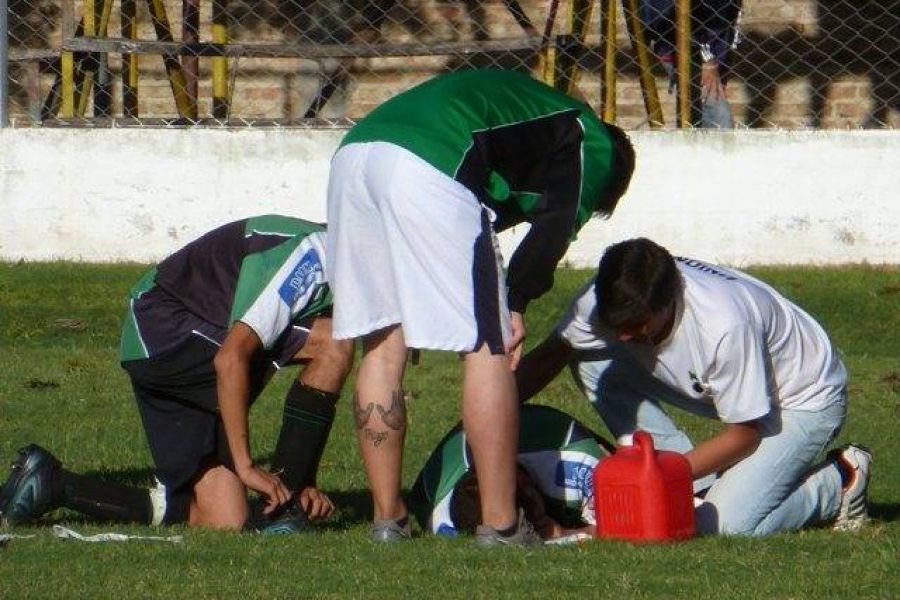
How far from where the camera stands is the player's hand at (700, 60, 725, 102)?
1093 cm

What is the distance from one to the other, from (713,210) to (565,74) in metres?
1.72

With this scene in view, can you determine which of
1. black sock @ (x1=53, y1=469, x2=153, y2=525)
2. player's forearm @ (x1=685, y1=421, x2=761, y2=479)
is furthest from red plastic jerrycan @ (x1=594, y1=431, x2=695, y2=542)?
black sock @ (x1=53, y1=469, x2=153, y2=525)

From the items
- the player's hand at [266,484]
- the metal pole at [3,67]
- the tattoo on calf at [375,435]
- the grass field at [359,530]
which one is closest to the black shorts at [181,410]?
the grass field at [359,530]

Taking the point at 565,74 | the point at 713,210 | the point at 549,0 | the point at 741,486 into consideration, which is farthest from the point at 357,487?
the point at 549,0

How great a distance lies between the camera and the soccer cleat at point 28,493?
5801 mm

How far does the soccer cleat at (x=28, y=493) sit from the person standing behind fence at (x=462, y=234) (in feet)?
3.85

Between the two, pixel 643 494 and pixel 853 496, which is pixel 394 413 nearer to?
pixel 643 494

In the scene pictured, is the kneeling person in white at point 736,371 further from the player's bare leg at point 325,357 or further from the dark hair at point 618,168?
the player's bare leg at point 325,357

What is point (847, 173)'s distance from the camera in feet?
33.9

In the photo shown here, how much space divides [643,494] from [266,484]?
1125mm

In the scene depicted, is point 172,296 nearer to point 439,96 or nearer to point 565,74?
point 439,96

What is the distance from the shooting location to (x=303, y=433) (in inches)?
224

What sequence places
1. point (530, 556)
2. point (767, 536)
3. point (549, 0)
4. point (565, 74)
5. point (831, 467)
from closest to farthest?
point (530, 556) < point (767, 536) < point (831, 467) < point (565, 74) < point (549, 0)

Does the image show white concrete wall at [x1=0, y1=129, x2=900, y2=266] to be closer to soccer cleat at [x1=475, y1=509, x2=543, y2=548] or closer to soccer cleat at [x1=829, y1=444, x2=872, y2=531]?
soccer cleat at [x1=829, y1=444, x2=872, y2=531]
